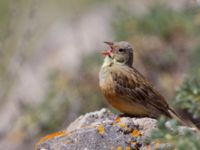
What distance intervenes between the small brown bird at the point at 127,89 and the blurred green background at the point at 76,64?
2.79 m

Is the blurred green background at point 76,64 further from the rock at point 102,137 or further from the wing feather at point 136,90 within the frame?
the rock at point 102,137

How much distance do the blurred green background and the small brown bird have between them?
2789mm

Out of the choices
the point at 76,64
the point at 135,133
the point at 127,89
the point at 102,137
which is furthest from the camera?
the point at 76,64

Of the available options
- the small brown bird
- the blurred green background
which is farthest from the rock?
the blurred green background

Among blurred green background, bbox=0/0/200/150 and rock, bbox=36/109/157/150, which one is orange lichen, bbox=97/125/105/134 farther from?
blurred green background, bbox=0/0/200/150

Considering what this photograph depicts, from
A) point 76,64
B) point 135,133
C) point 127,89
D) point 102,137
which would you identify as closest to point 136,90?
point 127,89

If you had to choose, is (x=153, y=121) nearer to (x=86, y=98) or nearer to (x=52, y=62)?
(x=86, y=98)

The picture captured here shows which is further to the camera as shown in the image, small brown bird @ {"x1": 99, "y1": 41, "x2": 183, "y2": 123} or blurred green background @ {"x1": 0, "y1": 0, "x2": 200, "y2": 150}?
blurred green background @ {"x1": 0, "y1": 0, "x2": 200, "y2": 150}

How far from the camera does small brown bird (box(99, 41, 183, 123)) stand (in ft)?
26.7

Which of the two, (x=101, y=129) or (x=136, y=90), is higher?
(x=136, y=90)

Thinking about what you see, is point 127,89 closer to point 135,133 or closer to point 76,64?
point 135,133

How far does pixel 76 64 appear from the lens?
15.4 m

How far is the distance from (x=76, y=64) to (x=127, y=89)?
278 inches

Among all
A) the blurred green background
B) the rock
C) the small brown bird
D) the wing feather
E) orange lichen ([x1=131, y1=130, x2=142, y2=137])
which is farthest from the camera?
the blurred green background
